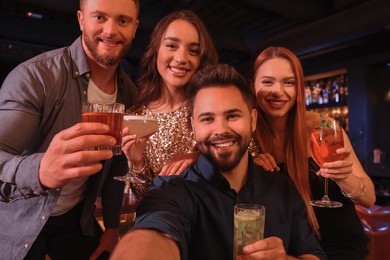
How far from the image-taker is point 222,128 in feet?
5.44

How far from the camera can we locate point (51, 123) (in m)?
1.85

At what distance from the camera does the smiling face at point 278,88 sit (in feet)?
6.89

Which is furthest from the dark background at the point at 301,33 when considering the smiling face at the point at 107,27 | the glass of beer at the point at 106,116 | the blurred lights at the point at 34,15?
the glass of beer at the point at 106,116

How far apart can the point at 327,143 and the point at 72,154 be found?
1279mm

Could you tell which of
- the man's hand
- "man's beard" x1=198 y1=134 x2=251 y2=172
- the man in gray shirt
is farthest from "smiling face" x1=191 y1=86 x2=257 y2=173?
the man's hand

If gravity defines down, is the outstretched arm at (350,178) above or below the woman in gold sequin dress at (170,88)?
below

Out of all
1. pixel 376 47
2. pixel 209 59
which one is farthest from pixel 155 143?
pixel 376 47

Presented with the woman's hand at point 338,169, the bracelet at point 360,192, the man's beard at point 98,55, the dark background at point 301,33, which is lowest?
the bracelet at point 360,192

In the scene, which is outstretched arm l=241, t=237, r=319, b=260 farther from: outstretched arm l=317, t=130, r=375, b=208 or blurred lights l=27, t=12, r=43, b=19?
blurred lights l=27, t=12, r=43, b=19

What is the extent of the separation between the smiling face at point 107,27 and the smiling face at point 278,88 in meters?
0.86

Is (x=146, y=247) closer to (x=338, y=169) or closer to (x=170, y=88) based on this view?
(x=338, y=169)

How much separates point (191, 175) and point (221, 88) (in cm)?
47

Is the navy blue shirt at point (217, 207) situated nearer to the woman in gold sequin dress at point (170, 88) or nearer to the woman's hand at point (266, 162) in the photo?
the woman's hand at point (266, 162)

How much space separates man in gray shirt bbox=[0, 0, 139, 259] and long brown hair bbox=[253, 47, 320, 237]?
0.88 meters
